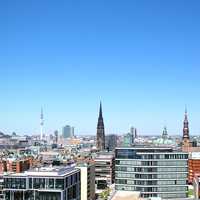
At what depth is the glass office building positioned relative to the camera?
82188 millimetres

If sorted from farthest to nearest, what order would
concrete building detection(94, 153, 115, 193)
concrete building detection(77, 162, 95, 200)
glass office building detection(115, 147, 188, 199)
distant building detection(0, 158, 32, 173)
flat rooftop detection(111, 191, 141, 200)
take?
distant building detection(0, 158, 32, 173) < concrete building detection(94, 153, 115, 193) < concrete building detection(77, 162, 95, 200) < glass office building detection(115, 147, 188, 199) < flat rooftop detection(111, 191, 141, 200)

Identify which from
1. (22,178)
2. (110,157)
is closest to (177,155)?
(22,178)

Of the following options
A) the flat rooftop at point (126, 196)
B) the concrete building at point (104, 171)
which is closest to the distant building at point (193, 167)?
the concrete building at point (104, 171)

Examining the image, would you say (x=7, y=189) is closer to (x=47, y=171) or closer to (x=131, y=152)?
(x=47, y=171)

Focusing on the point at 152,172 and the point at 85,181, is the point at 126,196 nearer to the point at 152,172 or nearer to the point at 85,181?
the point at 152,172

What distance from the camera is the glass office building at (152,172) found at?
270 ft

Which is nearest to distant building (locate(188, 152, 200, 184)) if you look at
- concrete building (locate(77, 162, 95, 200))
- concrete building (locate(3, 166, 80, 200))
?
concrete building (locate(77, 162, 95, 200))

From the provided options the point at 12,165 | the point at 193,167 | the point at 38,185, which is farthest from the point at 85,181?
the point at 193,167

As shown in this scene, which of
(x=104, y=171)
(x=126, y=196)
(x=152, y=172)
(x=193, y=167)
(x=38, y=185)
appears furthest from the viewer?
(x=193, y=167)

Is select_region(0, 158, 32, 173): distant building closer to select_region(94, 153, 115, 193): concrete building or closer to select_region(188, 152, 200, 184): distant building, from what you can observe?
select_region(94, 153, 115, 193): concrete building

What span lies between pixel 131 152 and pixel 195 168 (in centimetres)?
4906

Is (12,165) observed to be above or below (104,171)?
above

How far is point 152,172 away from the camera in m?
82.6

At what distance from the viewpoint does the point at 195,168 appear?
127m
